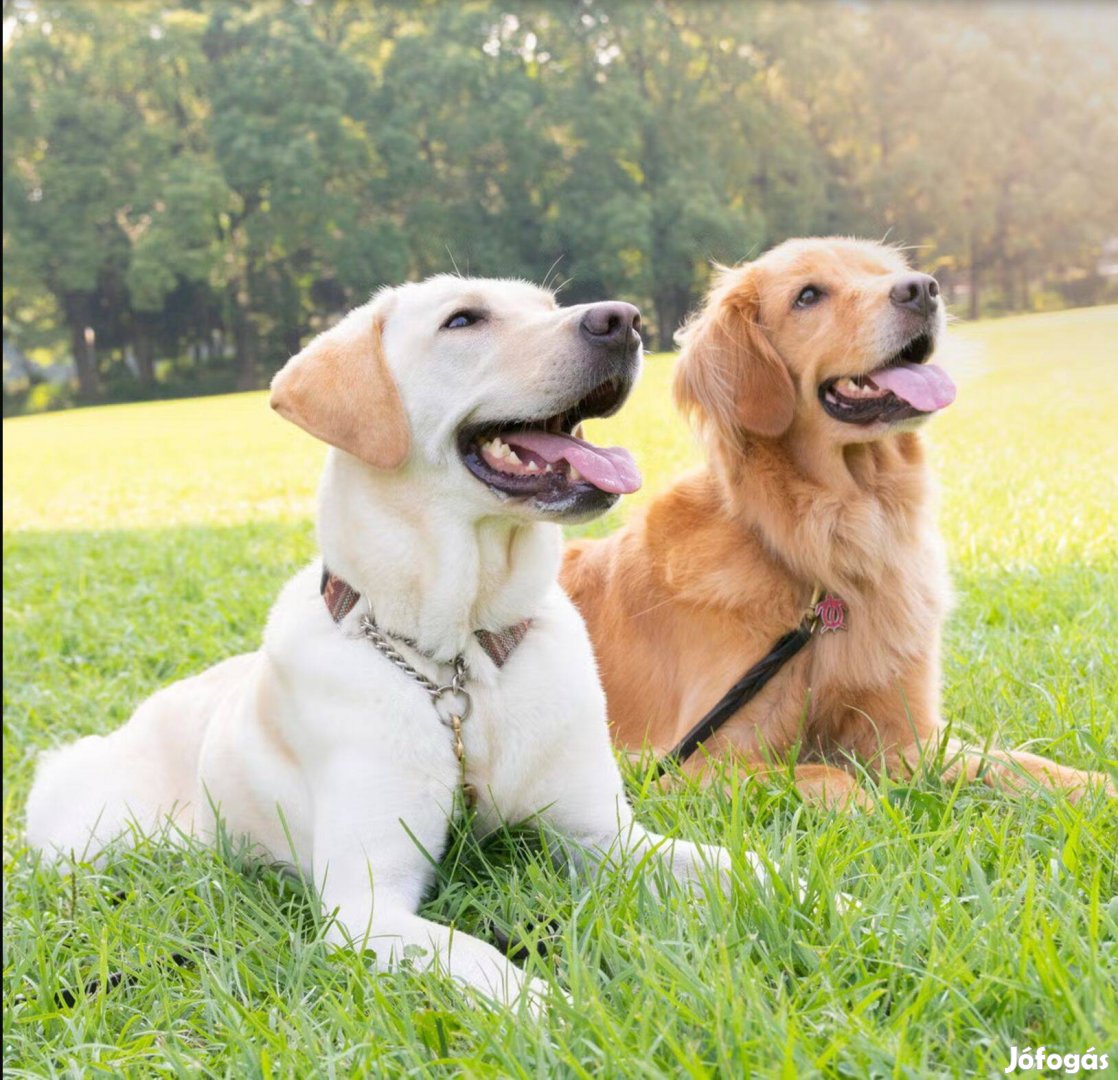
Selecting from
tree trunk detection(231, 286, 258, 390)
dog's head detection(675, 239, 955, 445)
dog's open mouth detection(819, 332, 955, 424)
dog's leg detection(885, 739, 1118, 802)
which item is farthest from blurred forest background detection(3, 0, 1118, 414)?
dog's leg detection(885, 739, 1118, 802)

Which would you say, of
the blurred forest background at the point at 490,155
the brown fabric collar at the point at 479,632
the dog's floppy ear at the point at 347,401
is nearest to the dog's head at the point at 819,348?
the brown fabric collar at the point at 479,632

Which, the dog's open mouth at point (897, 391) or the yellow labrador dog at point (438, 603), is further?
the dog's open mouth at point (897, 391)

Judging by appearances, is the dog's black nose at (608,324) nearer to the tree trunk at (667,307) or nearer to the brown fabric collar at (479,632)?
the brown fabric collar at (479,632)

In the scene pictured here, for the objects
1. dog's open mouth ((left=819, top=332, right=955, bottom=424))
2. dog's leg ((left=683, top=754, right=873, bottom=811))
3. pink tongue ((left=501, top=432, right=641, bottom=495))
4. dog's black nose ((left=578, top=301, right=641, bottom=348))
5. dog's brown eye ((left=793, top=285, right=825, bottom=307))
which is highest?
dog's black nose ((left=578, top=301, right=641, bottom=348))

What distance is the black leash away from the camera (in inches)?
107

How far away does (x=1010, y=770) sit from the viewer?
236cm

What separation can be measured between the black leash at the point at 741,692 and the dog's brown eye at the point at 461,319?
1.07 m

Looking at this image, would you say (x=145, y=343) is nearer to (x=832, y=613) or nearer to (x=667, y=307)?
(x=667, y=307)

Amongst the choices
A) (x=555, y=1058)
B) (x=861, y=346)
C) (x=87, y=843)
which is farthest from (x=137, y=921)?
(x=861, y=346)

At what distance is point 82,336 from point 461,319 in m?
32.8

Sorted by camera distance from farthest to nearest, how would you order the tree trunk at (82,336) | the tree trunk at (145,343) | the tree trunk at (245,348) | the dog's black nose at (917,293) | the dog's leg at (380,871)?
the tree trunk at (145,343), the tree trunk at (82,336), the tree trunk at (245,348), the dog's black nose at (917,293), the dog's leg at (380,871)

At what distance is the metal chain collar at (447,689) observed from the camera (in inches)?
84.1

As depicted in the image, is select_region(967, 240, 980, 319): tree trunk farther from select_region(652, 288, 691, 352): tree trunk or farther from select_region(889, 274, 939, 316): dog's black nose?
select_region(889, 274, 939, 316): dog's black nose

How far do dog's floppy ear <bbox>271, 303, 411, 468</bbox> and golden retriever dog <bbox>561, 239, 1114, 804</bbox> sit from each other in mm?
985
